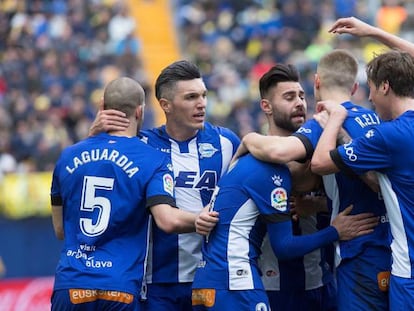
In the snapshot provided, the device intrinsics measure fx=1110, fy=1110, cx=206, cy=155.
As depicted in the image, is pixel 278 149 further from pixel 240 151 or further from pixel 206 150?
pixel 206 150

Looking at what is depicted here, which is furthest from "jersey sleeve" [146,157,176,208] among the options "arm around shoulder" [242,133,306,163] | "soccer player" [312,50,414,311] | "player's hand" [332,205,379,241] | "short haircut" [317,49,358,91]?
"short haircut" [317,49,358,91]

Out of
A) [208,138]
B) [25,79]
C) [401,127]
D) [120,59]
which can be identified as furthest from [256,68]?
[401,127]

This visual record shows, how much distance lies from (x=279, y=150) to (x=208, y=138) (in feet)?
4.12

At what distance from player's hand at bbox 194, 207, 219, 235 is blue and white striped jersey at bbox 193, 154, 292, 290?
0.05 meters

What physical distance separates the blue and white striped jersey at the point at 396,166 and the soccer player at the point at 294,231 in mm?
807

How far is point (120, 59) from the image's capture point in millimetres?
23656

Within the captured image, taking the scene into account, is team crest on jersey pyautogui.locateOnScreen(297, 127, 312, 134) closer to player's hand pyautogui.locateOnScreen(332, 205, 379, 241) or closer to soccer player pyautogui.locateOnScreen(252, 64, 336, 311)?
soccer player pyautogui.locateOnScreen(252, 64, 336, 311)

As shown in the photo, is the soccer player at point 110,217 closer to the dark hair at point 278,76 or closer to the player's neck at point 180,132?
the player's neck at point 180,132

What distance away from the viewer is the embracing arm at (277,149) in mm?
7512

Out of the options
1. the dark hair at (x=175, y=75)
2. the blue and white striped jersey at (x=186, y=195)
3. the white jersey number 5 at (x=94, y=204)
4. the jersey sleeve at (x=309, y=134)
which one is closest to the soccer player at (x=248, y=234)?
the jersey sleeve at (x=309, y=134)

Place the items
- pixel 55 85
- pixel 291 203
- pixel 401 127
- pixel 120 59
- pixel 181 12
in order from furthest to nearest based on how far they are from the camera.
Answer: pixel 181 12 → pixel 120 59 → pixel 55 85 → pixel 291 203 → pixel 401 127

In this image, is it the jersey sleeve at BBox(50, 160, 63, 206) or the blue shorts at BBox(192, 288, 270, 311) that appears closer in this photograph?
the blue shorts at BBox(192, 288, 270, 311)

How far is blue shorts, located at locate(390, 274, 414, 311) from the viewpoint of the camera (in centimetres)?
722

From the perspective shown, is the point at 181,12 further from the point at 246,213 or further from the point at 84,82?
the point at 246,213
